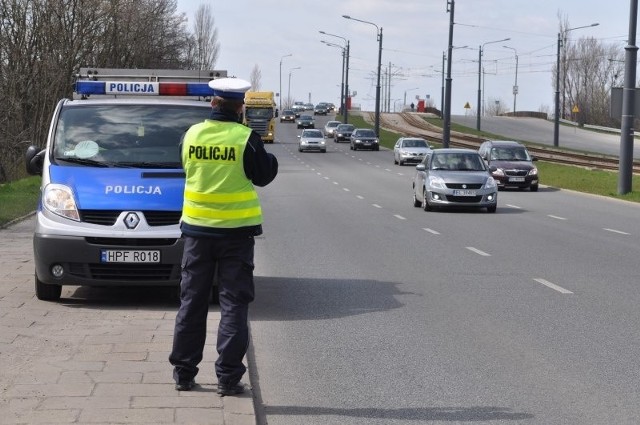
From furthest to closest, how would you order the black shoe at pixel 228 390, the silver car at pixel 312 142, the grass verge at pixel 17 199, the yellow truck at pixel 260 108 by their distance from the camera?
the yellow truck at pixel 260 108
the silver car at pixel 312 142
the grass verge at pixel 17 199
the black shoe at pixel 228 390

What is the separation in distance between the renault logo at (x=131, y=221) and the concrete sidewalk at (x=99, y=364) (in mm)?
760

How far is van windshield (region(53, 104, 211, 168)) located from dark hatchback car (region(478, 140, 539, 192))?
86.1ft

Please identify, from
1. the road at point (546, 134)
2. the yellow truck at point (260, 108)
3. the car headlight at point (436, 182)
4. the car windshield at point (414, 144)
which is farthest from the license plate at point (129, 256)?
the yellow truck at point (260, 108)

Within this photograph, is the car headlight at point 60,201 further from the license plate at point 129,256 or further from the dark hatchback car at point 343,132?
the dark hatchback car at point 343,132

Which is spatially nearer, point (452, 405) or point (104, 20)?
point (452, 405)

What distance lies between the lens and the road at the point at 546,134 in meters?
80.5

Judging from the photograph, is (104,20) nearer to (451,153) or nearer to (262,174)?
(451,153)

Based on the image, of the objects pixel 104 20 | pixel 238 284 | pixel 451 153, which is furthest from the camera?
pixel 104 20

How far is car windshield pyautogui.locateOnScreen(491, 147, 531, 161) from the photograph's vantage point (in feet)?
130

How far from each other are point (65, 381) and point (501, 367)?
3055 millimetres

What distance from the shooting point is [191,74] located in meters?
13.5

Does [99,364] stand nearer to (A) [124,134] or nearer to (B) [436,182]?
(A) [124,134]

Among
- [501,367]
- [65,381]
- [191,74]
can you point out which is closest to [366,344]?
[501,367]

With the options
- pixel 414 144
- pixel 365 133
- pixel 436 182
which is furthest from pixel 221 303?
pixel 365 133
